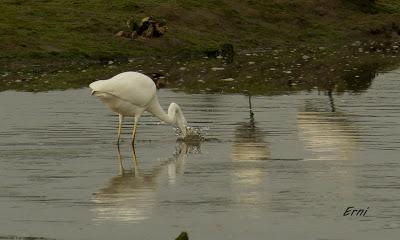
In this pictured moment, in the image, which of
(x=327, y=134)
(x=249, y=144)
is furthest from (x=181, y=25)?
(x=249, y=144)

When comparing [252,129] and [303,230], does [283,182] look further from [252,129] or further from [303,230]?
[252,129]

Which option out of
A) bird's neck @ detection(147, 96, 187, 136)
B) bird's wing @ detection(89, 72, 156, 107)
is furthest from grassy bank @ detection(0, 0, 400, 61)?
bird's wing @ detection(89, 72, 156, 107)

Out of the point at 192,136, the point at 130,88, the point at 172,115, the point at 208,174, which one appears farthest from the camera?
the point at 192,136

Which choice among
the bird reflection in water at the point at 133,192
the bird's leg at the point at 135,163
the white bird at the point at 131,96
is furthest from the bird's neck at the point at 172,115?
the bird reflection in water at the point at 133,192

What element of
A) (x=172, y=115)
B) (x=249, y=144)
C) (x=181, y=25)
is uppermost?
(x=172, y=115)

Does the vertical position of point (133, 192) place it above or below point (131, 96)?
above

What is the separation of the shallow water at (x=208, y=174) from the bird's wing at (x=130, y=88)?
0.78 m

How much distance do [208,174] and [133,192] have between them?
1891mm

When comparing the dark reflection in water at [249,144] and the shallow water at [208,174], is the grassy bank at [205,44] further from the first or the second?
the dark reflection in water at [249,144]

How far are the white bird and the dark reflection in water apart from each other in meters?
1.05

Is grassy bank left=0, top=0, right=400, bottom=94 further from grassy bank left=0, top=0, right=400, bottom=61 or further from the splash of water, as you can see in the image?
the splash of water

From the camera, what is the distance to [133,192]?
50.2 ft

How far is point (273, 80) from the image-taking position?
1347 inches

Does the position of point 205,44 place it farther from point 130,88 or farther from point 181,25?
point 130,88
